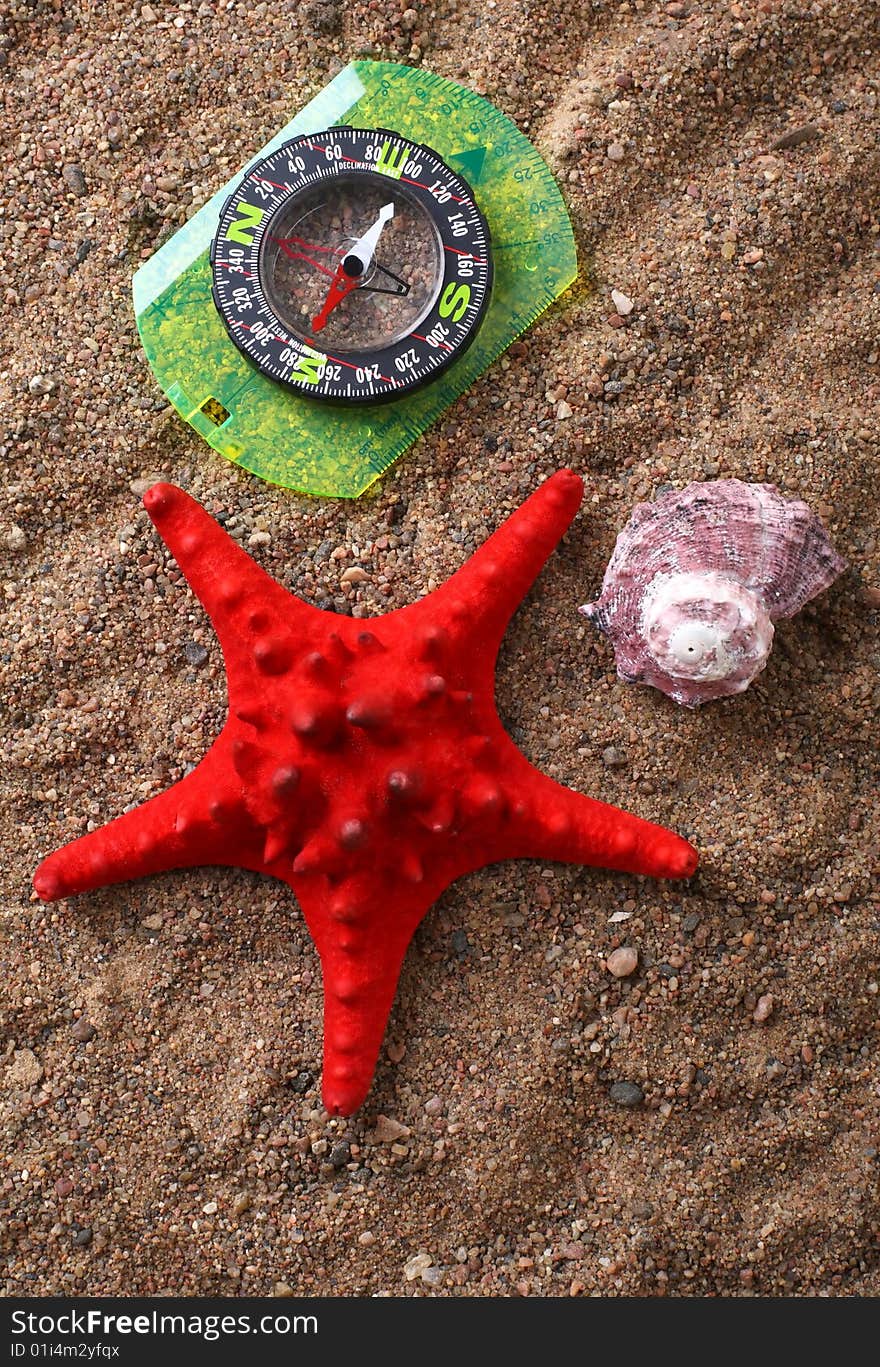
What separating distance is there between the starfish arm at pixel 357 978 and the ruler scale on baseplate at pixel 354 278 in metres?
0.94

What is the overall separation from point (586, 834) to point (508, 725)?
0.32 metres

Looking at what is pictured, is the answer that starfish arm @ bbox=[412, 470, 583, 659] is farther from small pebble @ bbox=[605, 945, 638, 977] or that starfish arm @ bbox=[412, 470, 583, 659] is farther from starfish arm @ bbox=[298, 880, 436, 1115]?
small pebble @ bbox=[605, 945, 638, 977]

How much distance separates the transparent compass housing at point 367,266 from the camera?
2.58 metres

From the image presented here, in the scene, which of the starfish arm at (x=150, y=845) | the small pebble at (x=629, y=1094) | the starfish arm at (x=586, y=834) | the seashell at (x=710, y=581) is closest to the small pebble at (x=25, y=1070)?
the starfish arm at (x=150, y=845)

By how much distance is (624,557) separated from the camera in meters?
2.51

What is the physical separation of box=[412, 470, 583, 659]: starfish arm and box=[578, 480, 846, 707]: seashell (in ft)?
0.55

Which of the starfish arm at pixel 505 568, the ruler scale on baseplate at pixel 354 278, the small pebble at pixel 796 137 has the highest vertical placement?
the ruler scale on baseplate at pixel 354 278

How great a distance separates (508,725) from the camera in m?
2.59

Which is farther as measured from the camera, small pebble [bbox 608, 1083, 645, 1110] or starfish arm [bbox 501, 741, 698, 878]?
small pebble [bbox 608, 1083, 645, 1110]

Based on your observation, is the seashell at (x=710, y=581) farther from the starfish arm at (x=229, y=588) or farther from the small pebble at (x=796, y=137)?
the small pebble at (x=796, y=137)

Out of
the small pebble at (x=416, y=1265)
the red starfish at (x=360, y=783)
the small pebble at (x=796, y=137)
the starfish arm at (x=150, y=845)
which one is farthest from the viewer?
the small pebble at (x=796, y=137)

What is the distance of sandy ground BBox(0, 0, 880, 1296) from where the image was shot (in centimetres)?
251

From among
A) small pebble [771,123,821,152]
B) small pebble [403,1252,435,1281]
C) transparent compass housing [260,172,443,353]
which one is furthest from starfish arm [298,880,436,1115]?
small pebble [771,123,821,152]

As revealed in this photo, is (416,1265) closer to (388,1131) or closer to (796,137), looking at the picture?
(388,1131)
